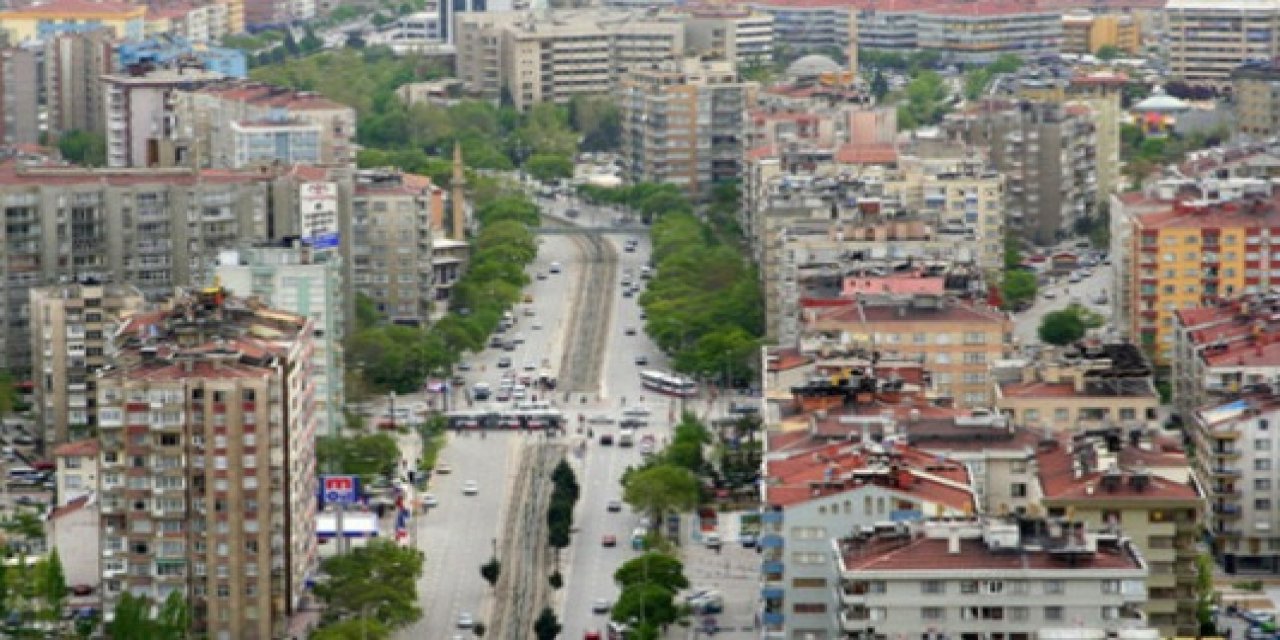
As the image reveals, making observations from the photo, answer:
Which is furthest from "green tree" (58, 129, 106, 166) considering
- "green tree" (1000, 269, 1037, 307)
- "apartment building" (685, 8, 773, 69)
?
"green tree" (1000, 269, 1037, 307)

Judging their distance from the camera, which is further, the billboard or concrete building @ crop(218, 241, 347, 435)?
the billboard

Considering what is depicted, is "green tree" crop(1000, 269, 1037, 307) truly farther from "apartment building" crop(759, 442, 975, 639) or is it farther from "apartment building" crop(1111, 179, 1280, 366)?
"apartment building" crop(759, 442, 975, 639)

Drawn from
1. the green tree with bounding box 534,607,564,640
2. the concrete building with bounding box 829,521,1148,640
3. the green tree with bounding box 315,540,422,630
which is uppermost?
the concrete building with bounding box 829,521,1148,640

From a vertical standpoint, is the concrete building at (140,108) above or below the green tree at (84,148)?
above

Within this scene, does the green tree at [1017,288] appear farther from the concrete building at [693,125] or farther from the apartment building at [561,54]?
the apartment building at [561,54]

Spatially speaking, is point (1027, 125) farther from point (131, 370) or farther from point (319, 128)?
point (131, 370)

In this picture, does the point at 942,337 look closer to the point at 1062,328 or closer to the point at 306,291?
the point at 306,291

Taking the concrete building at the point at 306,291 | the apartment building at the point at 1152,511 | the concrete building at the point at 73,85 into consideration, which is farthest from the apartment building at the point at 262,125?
the apartment building at the point at 1152,511
